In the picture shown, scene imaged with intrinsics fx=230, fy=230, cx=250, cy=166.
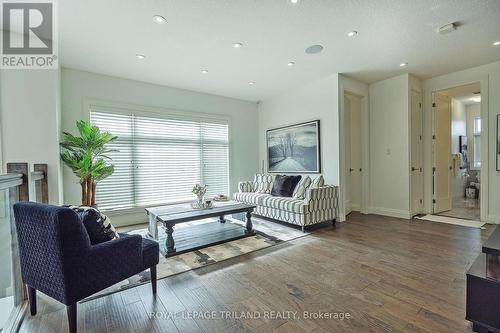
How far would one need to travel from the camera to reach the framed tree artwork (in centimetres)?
479

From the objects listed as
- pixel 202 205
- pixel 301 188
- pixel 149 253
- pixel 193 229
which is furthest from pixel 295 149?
pixel 149 253

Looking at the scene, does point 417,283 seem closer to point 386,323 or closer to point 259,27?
point 386,323

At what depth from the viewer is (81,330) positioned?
1600 millimetres

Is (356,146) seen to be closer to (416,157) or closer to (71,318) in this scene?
(416,157)

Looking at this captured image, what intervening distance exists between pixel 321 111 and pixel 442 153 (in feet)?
9.19

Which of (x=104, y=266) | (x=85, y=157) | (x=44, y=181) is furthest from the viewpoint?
(x=85, y=157)

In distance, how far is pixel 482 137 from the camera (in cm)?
406

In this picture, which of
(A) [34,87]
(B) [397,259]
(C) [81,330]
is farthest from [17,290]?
(B) [397,259]

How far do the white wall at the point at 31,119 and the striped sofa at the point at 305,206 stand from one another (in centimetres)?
315

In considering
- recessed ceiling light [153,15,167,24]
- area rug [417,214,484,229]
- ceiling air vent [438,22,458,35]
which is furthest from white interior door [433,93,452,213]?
recessed ceiling light [153,15,167,24]

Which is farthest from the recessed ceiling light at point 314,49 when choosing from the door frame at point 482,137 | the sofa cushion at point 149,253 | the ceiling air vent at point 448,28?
the sofa cushion at point 149,253

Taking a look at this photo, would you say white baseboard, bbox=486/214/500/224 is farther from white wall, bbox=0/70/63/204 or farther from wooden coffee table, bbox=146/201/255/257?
white wall, bbox=0/70/63/204

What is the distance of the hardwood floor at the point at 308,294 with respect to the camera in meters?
1.63

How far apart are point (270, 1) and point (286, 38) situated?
0.76 meters
